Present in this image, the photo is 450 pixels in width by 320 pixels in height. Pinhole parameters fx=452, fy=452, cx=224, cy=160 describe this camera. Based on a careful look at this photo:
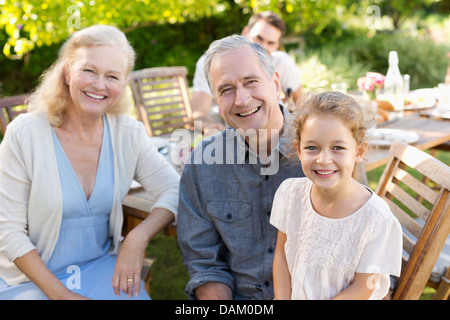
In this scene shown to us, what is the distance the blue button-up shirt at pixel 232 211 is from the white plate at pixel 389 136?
1.09 metres

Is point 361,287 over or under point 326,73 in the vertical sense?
over

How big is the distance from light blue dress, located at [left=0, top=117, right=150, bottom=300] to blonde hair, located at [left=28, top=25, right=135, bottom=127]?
148 mm

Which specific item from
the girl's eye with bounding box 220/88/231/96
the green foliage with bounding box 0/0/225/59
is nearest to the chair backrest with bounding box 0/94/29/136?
the girl's eye with bounding box 220/88/231/96

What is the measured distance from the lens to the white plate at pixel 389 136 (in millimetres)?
2746

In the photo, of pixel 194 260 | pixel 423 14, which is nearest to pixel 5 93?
pixel 194 260

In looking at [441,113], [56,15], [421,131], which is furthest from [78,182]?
[56,15]

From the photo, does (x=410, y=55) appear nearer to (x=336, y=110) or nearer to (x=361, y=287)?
(x=336, y=110)

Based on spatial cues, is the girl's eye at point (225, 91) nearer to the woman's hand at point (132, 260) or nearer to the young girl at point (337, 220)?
the young girl at point (337, 220)

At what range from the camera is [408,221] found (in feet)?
6.57

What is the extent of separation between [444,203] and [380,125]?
161 cm

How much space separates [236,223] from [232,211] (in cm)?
5

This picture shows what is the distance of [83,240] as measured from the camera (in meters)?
2.11
